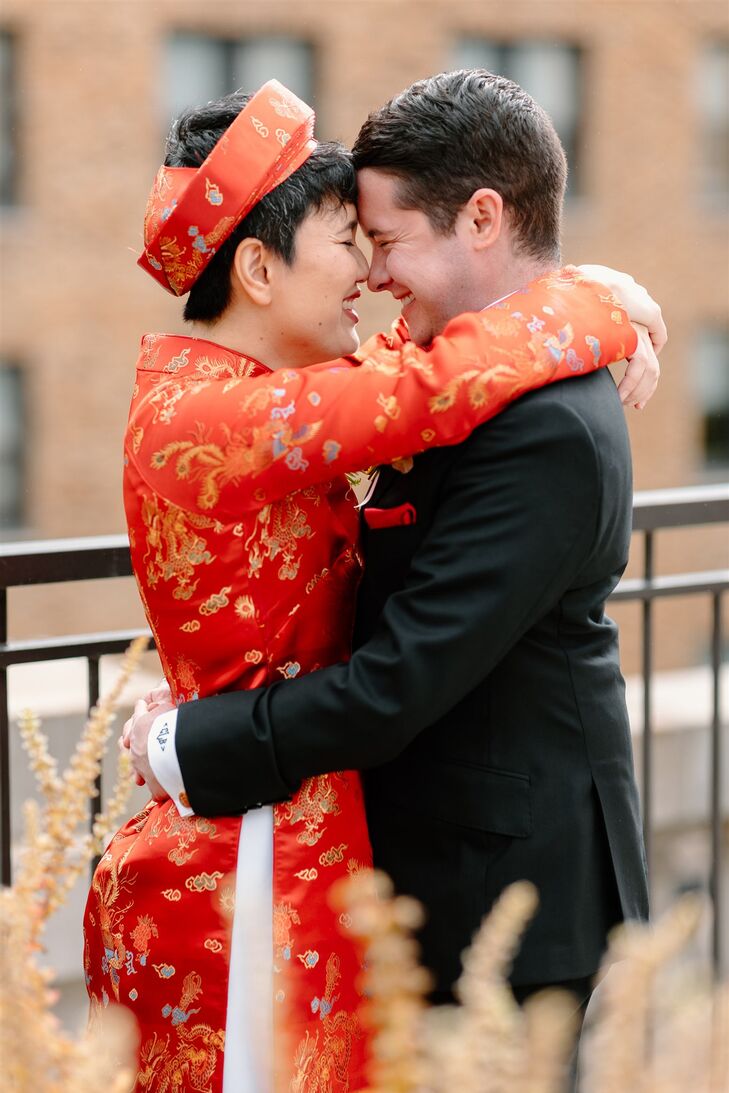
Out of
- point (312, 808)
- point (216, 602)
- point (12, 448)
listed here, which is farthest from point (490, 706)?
point (12, 448)

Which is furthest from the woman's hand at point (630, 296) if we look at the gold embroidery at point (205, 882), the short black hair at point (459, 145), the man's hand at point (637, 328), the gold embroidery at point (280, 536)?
the gold embroidery at point (205, 882)

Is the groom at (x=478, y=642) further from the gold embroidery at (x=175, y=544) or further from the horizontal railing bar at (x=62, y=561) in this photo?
the horizontal railing bar at (x=62, y=561)

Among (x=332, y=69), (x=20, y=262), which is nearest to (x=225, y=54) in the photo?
(x=332, y=69)

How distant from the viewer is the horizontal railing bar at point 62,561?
7.14ft

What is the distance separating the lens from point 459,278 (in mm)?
1712

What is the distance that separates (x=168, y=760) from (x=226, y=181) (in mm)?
660

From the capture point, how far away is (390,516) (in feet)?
5.46

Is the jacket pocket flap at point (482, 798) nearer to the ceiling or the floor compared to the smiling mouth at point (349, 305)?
nearer to the floor

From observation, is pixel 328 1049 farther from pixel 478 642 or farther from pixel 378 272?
pixel 378 272

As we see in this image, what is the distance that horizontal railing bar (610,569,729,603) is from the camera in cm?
277

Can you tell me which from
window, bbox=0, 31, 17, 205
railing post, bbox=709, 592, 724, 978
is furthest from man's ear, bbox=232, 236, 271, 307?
window, bbox=0, 31, 17, 205

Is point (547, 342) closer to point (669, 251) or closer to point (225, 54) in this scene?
point (225, 54)

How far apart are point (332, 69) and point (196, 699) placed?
44.0ft

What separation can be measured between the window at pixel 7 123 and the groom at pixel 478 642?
41.2 feet
